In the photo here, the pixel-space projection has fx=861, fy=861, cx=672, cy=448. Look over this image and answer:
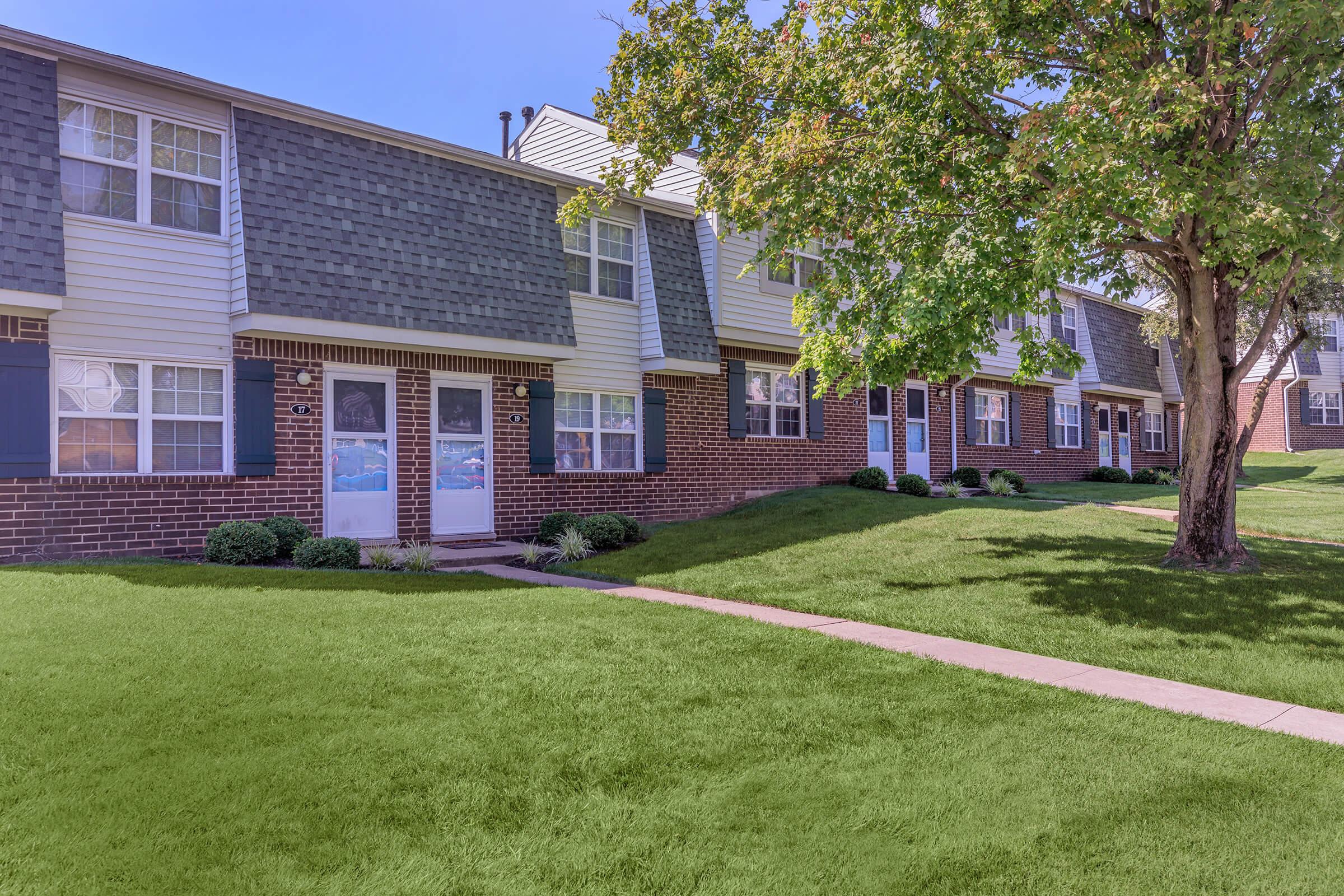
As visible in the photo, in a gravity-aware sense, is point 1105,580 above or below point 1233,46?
below

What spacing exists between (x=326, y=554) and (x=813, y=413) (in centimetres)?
1038

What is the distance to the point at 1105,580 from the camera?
28.4 feet

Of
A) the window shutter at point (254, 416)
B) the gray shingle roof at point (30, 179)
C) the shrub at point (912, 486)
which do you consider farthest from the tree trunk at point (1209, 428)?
the gray shingle roof at point (30, 179)

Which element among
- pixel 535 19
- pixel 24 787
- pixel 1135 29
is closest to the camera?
pixel 24 787

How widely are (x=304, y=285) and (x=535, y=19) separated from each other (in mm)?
4876

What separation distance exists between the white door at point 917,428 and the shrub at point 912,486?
1.69 m

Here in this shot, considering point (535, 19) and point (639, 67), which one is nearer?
point (639, 67)

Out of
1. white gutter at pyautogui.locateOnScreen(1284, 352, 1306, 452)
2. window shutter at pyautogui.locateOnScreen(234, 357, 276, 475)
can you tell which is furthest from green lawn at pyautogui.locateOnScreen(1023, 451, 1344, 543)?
window shutter at pyautogui.locateOnScreen(234, 357, 276, 475)

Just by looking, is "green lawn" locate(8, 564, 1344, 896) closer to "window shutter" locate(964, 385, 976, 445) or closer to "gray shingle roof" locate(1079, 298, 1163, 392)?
"window shutter" locate(964, 385, 976, 445)

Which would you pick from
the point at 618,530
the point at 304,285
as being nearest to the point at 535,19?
the point at 304,285

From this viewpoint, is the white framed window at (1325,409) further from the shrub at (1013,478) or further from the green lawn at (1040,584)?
the green lawn at (1040,584)

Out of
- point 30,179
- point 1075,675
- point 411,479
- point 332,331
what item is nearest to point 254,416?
point 332,331

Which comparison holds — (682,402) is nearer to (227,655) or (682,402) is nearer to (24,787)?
(227,655)

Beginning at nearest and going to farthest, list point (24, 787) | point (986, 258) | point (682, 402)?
point (24, 787)
point (986, 258)
point (682, 402)
